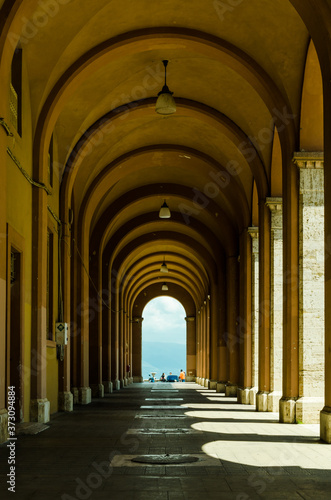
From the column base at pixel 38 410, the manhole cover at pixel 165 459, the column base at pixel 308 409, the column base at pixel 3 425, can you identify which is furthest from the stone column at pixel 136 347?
the manhole cover at pixel 165 459

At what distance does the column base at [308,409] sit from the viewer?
13.5 m

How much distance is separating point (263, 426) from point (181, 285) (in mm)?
40710

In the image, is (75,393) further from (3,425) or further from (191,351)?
(191,351)

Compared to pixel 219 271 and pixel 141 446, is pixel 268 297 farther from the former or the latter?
pixel 219 271

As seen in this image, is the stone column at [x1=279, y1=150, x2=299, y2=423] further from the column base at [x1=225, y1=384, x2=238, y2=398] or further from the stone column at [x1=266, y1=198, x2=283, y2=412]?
the column base at [x1=225, y1=384, x2=238, y2=398]

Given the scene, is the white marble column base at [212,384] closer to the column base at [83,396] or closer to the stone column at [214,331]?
the stone column at [214,331]

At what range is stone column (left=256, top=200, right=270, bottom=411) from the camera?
17.7 meters

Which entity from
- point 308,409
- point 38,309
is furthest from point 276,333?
point 38,309

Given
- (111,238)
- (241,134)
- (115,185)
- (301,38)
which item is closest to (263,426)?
(301,38)

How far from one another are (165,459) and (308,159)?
7.44 m

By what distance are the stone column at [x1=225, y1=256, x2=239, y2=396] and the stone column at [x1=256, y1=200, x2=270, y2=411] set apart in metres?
6.26

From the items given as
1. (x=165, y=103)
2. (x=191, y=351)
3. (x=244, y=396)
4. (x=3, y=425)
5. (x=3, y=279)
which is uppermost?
(x=165, y=103)

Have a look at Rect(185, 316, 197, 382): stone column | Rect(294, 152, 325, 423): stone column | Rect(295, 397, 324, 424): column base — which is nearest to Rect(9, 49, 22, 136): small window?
Rect(294, 152, 325, 423): stone column

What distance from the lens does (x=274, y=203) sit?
58.7 feet
